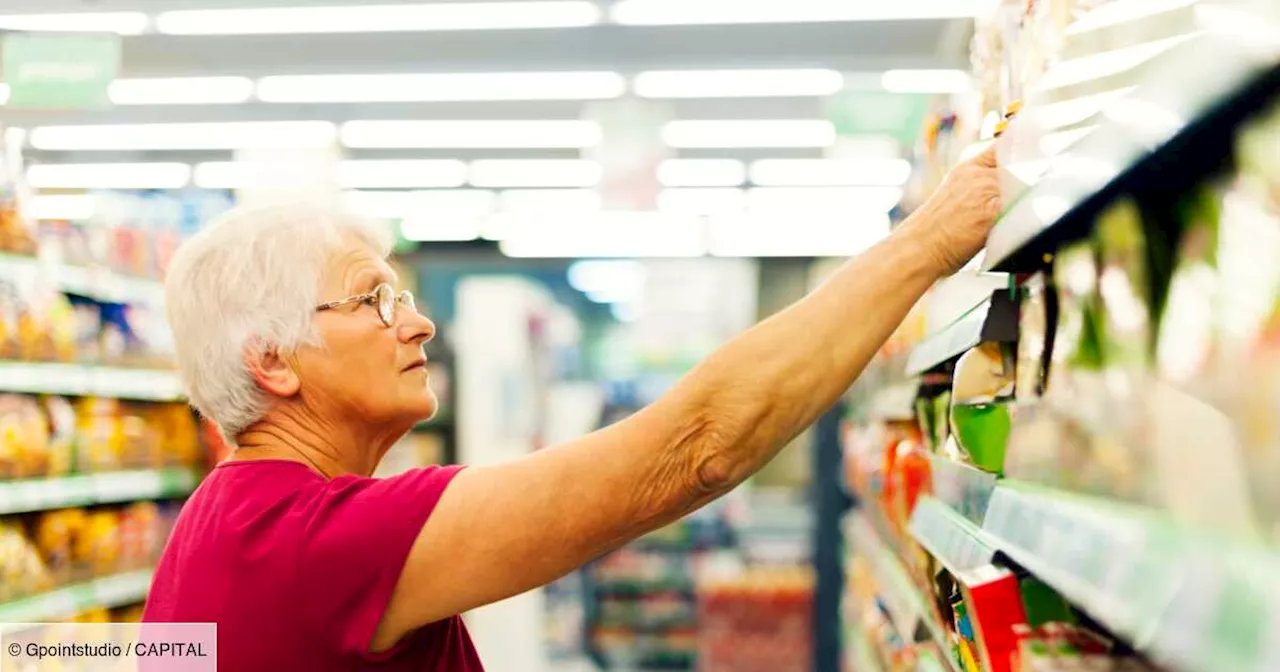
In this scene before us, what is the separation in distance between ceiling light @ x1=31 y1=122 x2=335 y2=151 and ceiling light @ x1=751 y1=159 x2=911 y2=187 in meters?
4.49

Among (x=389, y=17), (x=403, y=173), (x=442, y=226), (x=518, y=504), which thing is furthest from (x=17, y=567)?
(x=442, y=226)

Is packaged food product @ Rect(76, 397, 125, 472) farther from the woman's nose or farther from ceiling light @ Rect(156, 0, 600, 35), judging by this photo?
ceiling light @ Rect(156, 0, 600, 35)

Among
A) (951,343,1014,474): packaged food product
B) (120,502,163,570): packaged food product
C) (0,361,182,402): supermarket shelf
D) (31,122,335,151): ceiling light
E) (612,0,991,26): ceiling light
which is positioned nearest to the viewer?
(951,343,1014,474): packaged food product

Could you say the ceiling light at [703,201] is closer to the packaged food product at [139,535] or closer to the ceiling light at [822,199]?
the ceiling light at [822,199]

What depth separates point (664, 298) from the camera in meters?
8.00

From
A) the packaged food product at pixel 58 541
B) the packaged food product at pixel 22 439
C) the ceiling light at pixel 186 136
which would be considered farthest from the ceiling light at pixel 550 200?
the packaged food product at pixel 22 439

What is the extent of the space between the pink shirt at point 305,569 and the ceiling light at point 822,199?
1160 cm

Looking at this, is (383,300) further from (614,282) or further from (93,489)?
(614,282)

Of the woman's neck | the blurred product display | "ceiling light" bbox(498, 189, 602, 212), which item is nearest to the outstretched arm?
the blurred product display

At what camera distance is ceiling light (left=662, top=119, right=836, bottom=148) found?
1079cm

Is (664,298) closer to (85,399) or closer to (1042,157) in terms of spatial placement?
(85,399)

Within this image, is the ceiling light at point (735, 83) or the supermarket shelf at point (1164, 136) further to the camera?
the ceiling light at point (735, 83)

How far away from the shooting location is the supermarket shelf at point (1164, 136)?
685 millimetres

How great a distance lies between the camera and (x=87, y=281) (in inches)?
158
